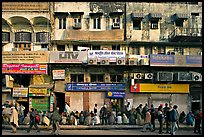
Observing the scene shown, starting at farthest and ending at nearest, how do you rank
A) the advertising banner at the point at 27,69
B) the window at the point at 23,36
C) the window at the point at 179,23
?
the window at the point at 179,23, the window at the point at 23,36, the advertising banner at the point at 27,69

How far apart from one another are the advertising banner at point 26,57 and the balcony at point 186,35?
10833 millimetres

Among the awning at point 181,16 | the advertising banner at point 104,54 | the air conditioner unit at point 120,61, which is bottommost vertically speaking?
the air conditioner unit at point 120,61

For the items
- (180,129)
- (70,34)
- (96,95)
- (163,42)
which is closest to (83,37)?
(70,34)

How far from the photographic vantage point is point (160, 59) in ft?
82.7

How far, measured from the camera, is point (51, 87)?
25828 millimetres

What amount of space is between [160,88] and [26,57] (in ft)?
37.6

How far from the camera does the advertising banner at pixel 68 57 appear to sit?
25.2 metres

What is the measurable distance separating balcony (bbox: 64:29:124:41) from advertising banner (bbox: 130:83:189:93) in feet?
14.5

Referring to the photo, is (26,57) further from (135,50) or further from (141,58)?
(141,58)

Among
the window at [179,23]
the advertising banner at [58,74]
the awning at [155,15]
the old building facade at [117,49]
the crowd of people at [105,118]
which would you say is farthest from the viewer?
the window at [179,23]

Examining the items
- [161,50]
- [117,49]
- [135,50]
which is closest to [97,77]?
[117,49]

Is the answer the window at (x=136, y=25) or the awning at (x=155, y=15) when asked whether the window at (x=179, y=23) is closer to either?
the awning at (x=155, y=15)

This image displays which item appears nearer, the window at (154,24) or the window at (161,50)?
the window at (161,50)

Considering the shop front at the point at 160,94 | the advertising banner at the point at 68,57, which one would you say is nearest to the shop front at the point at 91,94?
the shop front at the point at 160,94
